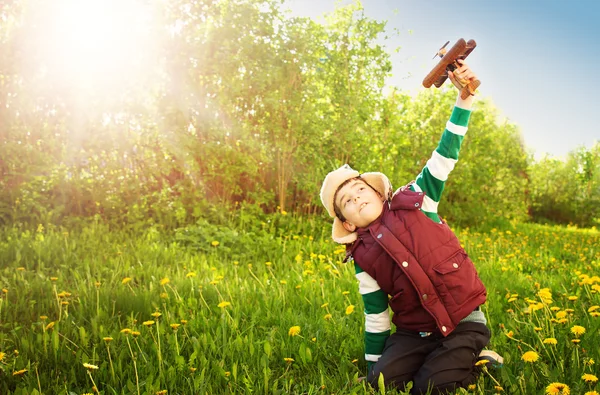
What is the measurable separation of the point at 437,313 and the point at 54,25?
206 inches

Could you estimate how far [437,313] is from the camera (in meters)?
2.18

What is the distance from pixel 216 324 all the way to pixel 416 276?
125cm

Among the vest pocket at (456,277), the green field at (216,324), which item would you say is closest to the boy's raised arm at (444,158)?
the vest pocket at (456,277)

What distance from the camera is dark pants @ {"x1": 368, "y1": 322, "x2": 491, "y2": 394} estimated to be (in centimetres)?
215

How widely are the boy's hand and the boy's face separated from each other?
1.95 feet

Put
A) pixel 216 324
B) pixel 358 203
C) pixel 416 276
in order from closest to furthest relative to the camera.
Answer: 1. pixel 416 276
2. pixel 358 203
3. pixel 216 324

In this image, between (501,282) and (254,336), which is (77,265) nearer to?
(254,336)

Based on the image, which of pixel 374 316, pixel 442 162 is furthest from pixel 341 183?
pixel 374 316

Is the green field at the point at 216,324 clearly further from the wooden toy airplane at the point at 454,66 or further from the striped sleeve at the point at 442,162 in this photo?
the wooden toy airplane at the point at 454,66

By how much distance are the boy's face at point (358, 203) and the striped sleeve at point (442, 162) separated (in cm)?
22

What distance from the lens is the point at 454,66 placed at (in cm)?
224

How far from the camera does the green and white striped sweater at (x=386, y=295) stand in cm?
234

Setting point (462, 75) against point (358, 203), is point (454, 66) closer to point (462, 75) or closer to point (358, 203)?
point (462, 75)

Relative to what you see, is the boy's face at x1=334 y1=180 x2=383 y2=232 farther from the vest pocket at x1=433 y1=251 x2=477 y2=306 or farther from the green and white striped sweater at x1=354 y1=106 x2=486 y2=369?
the vest pocket at x1=433 y1=251 x2=477 y2=306
